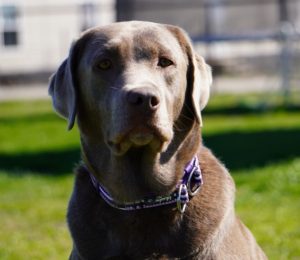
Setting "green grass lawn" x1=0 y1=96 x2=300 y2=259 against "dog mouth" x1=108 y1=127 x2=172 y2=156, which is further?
"green grass lawn" x1=0 y1=96 x2=300 y2=259

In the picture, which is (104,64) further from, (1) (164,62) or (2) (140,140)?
(2) (140,140)

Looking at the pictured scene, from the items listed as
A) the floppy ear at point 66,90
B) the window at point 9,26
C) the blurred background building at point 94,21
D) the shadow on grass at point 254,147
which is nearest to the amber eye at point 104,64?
the floppy ear at point 66,90

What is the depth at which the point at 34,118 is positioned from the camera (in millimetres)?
15672

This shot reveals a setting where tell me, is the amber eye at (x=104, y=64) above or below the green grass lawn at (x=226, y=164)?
above

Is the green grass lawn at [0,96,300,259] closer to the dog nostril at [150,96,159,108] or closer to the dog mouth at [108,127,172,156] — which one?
the dog mouth at [108,127,172,156]

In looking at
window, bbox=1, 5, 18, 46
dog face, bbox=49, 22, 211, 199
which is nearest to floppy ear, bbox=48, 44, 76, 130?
dog face, bbox=49, 22, 211, 199

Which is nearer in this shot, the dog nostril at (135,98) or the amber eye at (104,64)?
the dog nostril at (135,98)

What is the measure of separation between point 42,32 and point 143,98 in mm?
21836

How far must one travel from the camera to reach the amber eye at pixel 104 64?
4.35 metres

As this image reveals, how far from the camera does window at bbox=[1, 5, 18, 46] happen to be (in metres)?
25.2

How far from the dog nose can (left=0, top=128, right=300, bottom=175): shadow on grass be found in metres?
5.66

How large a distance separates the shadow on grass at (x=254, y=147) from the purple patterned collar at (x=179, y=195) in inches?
203

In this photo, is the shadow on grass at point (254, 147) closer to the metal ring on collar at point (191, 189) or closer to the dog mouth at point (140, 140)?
the metal ring on collar at point (191, 189)

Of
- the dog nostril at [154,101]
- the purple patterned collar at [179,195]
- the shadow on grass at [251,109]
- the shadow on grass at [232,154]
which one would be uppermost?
the dog nostril at [154,101]
